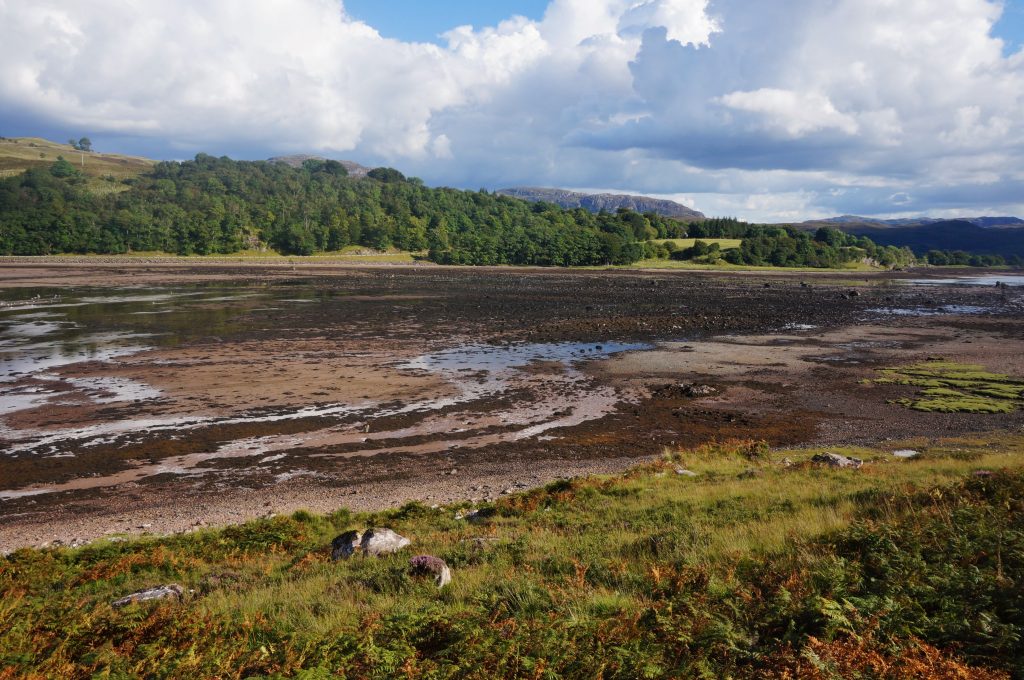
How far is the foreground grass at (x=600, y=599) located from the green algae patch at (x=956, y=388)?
66.7 feet

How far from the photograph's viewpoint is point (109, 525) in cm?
1659

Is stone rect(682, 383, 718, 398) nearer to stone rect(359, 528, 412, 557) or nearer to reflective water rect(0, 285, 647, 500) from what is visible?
reflective water rect(0, 285, 647, 500)

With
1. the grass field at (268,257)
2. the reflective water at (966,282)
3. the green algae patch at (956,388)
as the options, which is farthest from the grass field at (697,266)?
the green algae patch at (956,388)

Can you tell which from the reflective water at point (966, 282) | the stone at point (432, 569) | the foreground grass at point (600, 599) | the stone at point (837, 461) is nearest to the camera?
the foreground grass at point (600, 599)

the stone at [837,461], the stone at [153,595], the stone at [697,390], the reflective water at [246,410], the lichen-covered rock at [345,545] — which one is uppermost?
the stone at [153,595]

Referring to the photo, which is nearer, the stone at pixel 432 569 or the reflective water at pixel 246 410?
the stone at pixel 432 569

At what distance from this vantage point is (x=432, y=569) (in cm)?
958

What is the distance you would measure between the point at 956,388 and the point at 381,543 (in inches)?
1355

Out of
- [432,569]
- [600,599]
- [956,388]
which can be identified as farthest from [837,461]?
[956,388]

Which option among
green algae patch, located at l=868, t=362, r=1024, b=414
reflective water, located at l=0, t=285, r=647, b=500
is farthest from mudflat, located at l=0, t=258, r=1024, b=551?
green algae patch, located at l=868, t=362, r=1024, b=414

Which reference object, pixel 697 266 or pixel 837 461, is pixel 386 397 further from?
pixel 697 266

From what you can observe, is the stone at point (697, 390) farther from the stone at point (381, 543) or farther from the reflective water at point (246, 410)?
the stone at point (381, 543)

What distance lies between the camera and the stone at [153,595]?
9.09 meters

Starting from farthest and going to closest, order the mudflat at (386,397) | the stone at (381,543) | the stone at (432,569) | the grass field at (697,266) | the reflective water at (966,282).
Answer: the grass field at (697,266), the reflective water at (966,282), the mudflat at (386,397), the stone at (381,543), the stone at (432,569)
